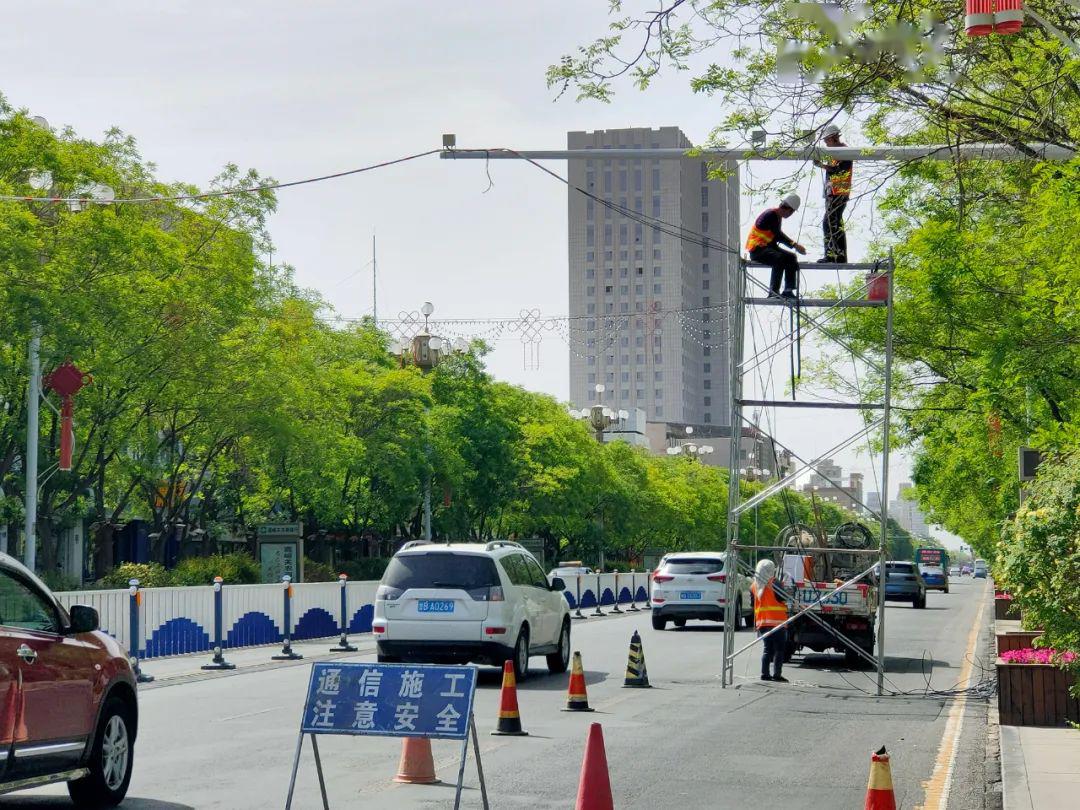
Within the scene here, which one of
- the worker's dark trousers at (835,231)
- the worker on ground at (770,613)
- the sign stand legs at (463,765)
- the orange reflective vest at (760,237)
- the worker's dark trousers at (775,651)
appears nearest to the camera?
the sign stand legs at (463,765)

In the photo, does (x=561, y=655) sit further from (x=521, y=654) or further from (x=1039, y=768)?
(x=1039, y=768)

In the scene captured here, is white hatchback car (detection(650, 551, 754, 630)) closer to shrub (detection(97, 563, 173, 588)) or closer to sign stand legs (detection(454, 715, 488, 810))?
shrub (detection(97, 563, 173, 588))

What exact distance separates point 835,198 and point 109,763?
9864 mm

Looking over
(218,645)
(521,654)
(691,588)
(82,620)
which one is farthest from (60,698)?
(691,588)

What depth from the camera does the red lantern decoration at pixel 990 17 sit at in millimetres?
10117

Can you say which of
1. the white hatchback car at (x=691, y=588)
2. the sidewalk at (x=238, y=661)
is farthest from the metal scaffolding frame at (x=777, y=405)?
the white hatchback car at (x=691, y=588)

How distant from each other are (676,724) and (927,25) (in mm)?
6946

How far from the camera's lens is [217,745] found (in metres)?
13.3

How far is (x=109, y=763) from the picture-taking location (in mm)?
9766

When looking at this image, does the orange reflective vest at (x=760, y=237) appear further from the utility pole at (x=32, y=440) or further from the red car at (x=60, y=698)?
the utility pole at (x=32, y=440)

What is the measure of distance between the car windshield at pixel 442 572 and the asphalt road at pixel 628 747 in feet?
4.42

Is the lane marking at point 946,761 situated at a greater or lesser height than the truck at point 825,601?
lesser

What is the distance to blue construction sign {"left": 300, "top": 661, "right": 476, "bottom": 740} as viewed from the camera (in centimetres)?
838

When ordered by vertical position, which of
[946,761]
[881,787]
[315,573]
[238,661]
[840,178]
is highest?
[840,178]
